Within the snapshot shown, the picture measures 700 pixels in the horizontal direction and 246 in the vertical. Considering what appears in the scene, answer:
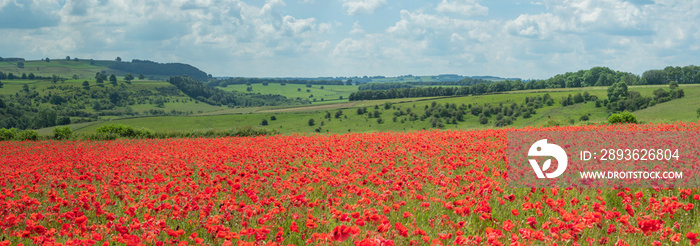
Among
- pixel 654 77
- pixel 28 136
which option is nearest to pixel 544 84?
pixel 654 77

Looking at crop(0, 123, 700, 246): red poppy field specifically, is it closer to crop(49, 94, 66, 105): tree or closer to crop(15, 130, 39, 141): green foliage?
crop(15, 130, 39, 141): green foliage

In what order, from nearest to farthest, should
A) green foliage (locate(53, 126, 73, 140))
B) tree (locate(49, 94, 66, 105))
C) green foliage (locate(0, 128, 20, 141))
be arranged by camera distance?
green foliage (locate(53, 126, 73, 140)), green foliage (locate(0, 128, 20, 141)), tree (locate(49, 94, 66, 105))

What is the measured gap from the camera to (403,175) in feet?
28.6

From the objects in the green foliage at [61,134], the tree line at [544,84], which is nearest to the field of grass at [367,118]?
the tree line at [544,84]

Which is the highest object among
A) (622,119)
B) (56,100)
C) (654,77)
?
(654,77)

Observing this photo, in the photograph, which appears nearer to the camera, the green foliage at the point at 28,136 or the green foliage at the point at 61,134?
the green foliage at the point at 28,136

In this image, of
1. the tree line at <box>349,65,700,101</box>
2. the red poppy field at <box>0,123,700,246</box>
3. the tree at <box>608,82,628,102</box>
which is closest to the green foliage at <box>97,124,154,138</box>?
the red poppy field at <box>0,123,700,246</box>

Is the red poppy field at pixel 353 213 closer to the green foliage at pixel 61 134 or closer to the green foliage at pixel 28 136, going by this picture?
the green foliage at pixel 61 134

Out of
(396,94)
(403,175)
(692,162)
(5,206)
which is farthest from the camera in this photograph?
(396,94)

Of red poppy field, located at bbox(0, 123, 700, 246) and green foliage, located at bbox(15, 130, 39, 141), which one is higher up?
red poppy field, located at bbox(0, 123, 700, 246)

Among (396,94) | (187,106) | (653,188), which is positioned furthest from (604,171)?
(187,106)

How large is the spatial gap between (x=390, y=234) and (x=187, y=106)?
204 m

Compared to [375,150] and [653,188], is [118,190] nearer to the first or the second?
[375,150]

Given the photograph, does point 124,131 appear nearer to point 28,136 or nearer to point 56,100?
point 28,136
